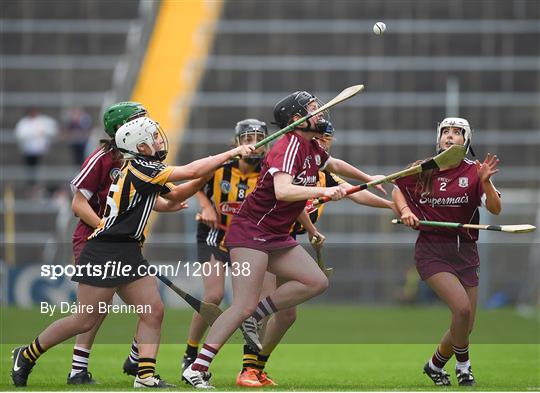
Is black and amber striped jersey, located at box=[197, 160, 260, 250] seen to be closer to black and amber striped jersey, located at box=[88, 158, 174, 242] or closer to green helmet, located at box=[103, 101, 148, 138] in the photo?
green helmet, located at box=[103, 101, 148, 138]

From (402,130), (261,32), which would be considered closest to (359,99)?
(402,130)

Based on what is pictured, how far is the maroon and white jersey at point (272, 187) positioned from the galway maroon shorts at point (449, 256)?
993 mm

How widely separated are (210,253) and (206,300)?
414 mm

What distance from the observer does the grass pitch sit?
28.7 ft

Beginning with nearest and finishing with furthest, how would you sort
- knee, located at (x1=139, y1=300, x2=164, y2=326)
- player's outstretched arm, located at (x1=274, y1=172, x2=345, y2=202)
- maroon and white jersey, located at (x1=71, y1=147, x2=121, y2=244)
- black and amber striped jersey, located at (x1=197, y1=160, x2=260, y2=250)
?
player's outstretched arm, located at (x1=274, y1=172, x2=345, y2=202), knee, located at (x1=139, y1=300, x2=164, y2=326), maroon and white jersey, located at (x1=71, y1=147, x2=121, y2=244), black and amber striped jersey, located at (x1=197, y1=160, x2=260, y2=250)

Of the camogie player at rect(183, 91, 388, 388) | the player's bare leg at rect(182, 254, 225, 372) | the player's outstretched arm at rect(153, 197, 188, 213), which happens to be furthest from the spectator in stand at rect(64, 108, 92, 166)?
the camogie player at rect(183, 91, 388, 388)

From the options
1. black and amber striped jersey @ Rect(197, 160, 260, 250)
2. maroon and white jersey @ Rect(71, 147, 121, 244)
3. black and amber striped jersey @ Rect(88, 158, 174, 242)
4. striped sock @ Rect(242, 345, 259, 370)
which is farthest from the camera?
black and amber striped jersey @ Rect(197, 160, 260, 250)

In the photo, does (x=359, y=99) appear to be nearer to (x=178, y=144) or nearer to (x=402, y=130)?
(x=402, y=130)

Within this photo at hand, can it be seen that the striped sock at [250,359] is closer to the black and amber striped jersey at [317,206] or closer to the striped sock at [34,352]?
Answer: the black and amber striped jersey at [317,206]

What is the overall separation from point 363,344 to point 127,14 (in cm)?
1293

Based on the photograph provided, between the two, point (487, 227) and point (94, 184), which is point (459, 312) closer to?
point (487, 227)

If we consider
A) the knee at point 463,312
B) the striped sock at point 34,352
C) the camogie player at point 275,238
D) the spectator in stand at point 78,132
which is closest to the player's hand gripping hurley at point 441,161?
the camogie player at point 275,238

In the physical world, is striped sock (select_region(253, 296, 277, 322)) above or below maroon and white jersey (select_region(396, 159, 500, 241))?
below

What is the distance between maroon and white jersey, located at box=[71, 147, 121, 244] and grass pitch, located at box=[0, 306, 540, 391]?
4.15ft
